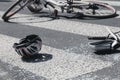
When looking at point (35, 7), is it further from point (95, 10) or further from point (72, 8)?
point (95, 10)

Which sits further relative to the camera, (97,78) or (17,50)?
(17,50)

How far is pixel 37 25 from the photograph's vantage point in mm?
9859

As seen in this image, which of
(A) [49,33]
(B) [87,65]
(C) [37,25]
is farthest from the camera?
(C) [37,25]

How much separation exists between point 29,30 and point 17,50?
2632 millimetres

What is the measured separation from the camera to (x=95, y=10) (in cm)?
1101

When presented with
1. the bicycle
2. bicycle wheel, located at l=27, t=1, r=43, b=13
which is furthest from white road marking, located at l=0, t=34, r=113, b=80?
bicycle wheel, located at l=27, t=1, r=43, b=13

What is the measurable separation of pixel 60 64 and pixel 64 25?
340 cm

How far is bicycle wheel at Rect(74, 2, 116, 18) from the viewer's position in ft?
34.6

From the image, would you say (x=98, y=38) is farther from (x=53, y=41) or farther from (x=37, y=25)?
(x=37, y=25)

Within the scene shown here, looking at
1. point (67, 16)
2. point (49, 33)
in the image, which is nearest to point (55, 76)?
point (49, 33)

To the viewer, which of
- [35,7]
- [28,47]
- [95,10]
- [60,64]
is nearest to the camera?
[60,64]

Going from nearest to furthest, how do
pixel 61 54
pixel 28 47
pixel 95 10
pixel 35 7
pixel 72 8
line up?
1. pixel 28 47
2. pixel 61 54
3. pixel 72 8
4. pixel 95 10
5. pixel 35 7

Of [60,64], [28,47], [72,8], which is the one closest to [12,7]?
[72,8]

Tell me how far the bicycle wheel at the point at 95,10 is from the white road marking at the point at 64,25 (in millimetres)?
801
